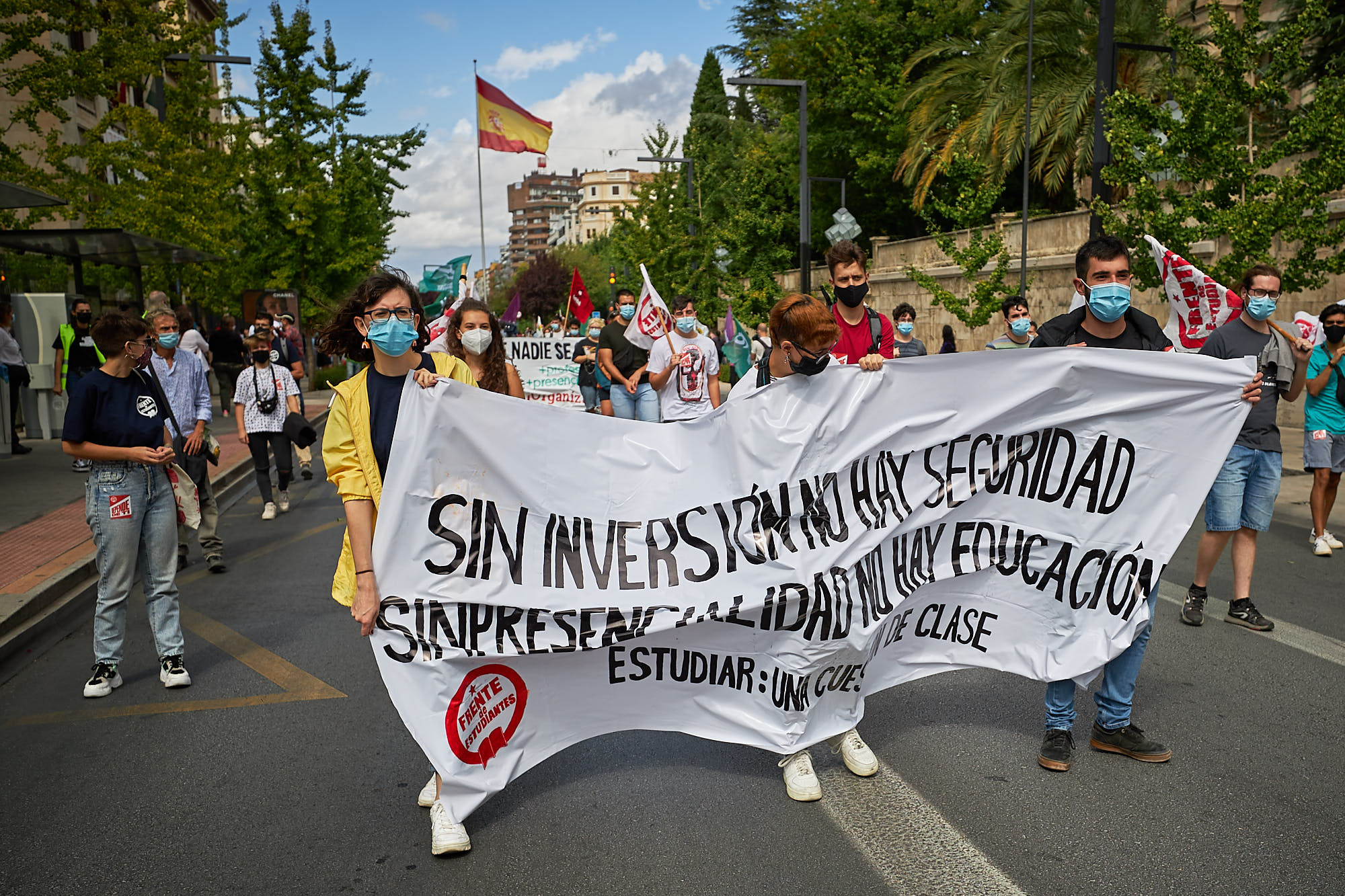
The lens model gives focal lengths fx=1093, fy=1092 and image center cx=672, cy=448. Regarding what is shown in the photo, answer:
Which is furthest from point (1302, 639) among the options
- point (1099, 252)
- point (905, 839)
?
point (905, 839)

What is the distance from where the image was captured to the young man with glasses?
19.4 feet

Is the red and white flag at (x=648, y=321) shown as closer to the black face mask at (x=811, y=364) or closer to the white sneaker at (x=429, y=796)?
the black face mask at (x=811, y=364)

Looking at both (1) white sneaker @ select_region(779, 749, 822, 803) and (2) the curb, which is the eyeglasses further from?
(2) the curb

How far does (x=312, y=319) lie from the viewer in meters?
32.0

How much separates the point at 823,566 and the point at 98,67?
1747cm

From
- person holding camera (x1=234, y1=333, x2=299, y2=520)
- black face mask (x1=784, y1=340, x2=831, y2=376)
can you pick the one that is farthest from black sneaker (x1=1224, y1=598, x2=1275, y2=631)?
person holding camera (x1=234, y1=333, x2=299, y2=520)

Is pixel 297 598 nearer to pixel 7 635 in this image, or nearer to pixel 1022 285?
pixel 7 635

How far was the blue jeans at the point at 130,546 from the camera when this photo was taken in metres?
5.40

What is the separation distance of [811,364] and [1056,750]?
1741mm

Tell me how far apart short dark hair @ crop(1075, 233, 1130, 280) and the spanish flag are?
30.3 meters

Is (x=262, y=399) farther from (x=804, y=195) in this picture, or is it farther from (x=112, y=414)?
(x=804, y=195)

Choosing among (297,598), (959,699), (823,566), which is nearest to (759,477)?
(823,566)

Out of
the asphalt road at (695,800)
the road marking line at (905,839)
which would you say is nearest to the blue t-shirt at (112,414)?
the asphalt road at (695,800)

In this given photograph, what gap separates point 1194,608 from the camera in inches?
244
